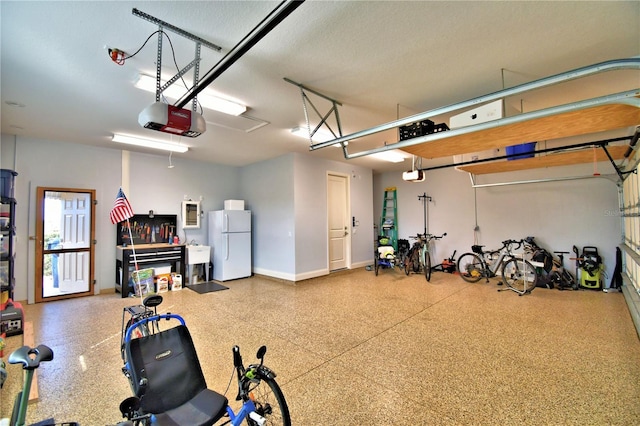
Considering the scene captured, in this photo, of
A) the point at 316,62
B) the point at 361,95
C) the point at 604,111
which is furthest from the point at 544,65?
the point at 316,62

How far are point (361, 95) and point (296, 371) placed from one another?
10.2 feet

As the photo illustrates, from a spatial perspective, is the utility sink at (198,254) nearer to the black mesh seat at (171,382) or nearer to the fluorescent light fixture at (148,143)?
the fluorescent light fixture at (148,143)

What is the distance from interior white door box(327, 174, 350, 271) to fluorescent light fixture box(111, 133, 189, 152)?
3.50 m

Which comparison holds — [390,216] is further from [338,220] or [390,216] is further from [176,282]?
[176,282]

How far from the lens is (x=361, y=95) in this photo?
3420 millimetres

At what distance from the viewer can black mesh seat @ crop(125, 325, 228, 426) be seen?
1.64 m

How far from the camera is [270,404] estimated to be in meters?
2.11

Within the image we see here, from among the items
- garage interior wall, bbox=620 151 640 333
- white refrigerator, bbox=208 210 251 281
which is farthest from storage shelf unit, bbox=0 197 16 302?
garage interior wall, bbox=620 151 640 333

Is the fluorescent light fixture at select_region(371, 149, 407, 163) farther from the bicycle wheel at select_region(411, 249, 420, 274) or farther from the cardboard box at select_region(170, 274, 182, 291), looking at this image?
the cardboard box at select_region(170, 274, 182, 291)

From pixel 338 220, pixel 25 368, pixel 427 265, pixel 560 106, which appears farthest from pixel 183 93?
pixel 427 265

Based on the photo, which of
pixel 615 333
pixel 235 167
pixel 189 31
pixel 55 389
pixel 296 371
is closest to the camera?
pixel 189 31

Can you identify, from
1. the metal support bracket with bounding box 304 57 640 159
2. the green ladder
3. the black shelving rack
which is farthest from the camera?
the green ladder

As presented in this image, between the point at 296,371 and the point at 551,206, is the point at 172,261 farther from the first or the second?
the point at 551,206

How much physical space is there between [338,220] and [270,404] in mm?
5647
